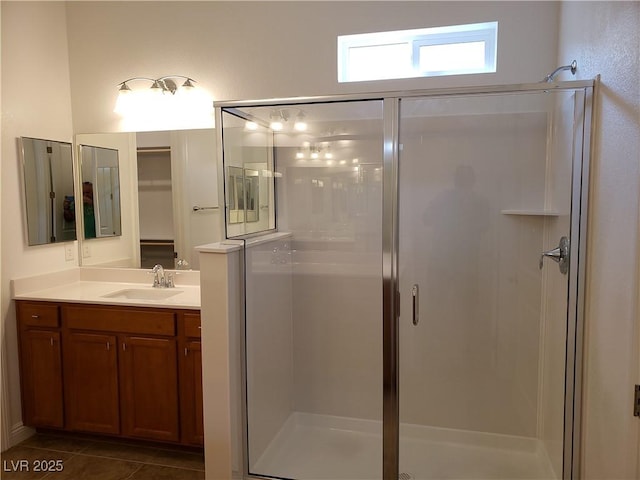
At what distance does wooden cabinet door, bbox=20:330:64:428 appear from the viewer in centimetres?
Answer: 285

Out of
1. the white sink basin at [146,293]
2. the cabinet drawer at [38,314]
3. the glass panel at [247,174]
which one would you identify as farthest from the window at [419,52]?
the cabinet drawer at [38,314]

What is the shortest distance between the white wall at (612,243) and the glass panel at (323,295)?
1169 mm

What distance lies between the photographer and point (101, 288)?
10.3 feet

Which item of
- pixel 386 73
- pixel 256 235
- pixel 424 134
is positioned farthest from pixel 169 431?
pixel 386 73

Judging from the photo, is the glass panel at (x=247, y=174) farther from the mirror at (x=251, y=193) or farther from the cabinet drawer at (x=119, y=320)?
the cabinet drawer at (x=119, y=320)

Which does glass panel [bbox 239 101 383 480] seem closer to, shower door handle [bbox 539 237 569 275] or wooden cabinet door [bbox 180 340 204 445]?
wooden cabinet door [bbox 180 340 204 445]

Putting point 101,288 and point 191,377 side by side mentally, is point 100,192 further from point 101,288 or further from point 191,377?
point 191,377

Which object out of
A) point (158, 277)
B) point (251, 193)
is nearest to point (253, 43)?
point (251, 193)

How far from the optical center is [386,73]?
2.84 meters

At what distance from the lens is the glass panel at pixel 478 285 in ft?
8.27

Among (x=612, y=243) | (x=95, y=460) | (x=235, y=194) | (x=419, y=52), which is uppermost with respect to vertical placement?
(x=419, y=52)

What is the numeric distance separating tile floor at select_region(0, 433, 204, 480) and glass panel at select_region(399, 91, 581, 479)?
128 centimetres

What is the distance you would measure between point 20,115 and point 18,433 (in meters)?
1.96

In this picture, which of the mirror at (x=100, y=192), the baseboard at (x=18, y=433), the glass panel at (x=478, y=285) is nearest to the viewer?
the glass panel at (x=478, y=285)
